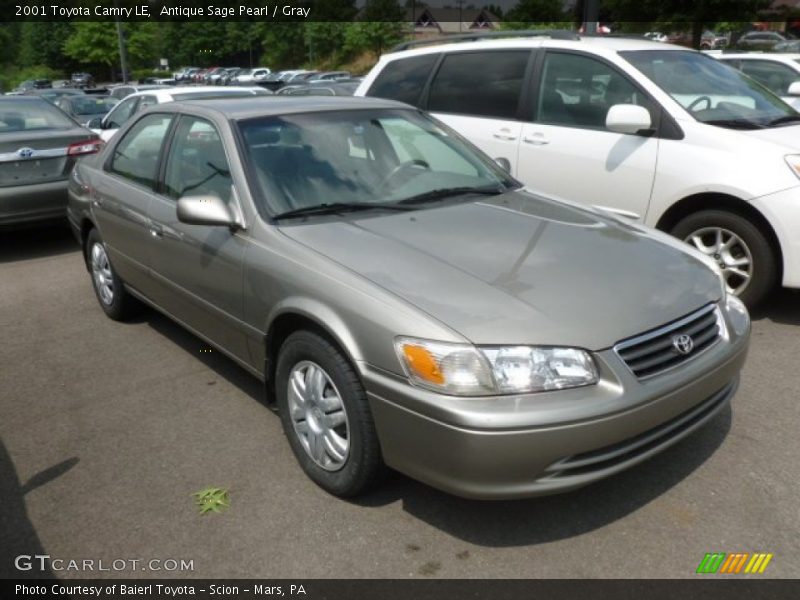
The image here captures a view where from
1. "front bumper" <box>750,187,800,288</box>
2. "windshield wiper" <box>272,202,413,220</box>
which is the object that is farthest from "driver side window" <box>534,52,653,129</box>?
"windshield wiper" <box>272,202,413,220</box>

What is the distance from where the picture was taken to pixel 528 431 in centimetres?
243

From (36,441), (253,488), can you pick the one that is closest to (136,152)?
(36,441)

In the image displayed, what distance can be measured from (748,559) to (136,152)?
414 centimetres

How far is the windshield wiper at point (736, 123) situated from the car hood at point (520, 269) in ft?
6.14

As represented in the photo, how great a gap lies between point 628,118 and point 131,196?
10.8 ft

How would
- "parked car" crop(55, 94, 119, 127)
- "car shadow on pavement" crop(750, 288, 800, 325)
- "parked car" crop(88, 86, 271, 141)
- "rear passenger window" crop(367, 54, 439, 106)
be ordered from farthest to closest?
"parked car" crop(55, 94, 119, 127) → "parked car" crop(88, 86, 271, 141) → "rear passenger window" crop(367, 54, 439, 106) → "car shadow on pavement" crop(750, 288, 800, 325)

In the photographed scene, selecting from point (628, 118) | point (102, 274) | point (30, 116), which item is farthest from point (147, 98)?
point (628, 118)

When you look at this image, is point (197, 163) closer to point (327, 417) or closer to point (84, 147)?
point (327, 417)

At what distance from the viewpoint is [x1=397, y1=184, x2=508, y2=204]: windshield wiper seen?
3.68m

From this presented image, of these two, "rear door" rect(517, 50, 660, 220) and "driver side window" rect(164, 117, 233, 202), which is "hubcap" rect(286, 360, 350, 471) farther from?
"rear door" rect(517, 50, 660, 220)

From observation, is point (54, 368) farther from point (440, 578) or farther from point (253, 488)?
point (440, 578)

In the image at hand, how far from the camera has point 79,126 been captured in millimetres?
8102

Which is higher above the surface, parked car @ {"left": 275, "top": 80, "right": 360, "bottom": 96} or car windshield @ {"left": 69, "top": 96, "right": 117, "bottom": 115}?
parked car @ {"left": 275, "top": 80, "right": 360, "bottom": 96}

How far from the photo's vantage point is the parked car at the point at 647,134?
4676 mm
